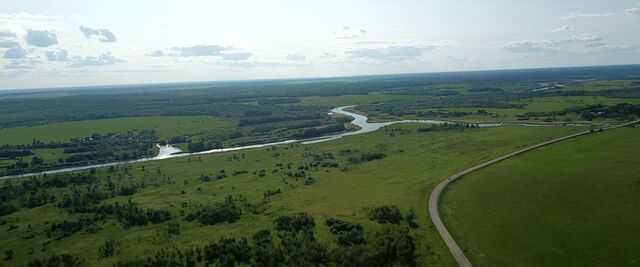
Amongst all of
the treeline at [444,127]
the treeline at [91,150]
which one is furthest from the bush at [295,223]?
the treeline at [444,127]

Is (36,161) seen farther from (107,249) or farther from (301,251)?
(301,251)

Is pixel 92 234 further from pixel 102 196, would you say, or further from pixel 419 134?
pixel 419 134

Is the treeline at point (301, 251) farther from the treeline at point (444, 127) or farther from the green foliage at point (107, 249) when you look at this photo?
the treeline at point (444, 127)

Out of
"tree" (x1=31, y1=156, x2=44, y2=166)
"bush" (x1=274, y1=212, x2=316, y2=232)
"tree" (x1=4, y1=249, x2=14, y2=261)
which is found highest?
"bush" (x1=274, y1=212, x2=316, y2=232)

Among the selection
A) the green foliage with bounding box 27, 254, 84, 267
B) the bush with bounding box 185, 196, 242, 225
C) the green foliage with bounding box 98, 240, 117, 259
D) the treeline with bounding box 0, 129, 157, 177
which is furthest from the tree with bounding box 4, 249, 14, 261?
the treeline with bounding box 0, 129, 157, 177

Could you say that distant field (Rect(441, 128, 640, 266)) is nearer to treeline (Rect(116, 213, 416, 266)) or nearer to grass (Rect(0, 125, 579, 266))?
grass (Rect(0, 125, 579, 266))
